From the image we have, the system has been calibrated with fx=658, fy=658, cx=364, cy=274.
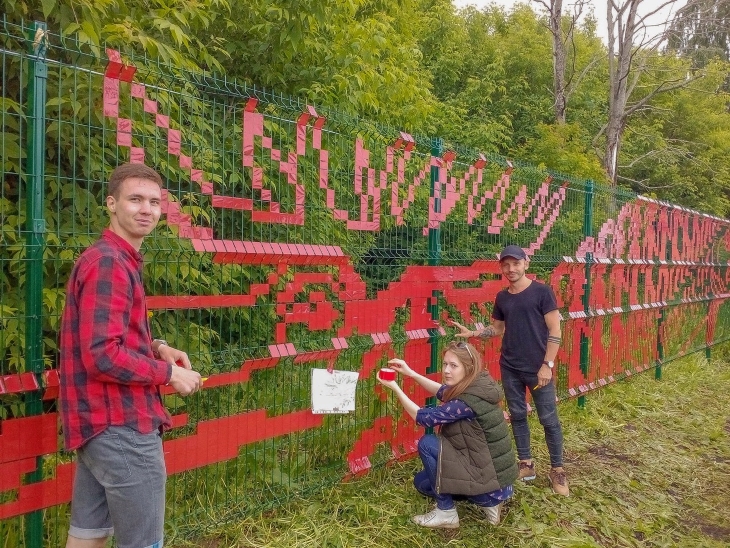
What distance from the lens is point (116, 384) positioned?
2180mm

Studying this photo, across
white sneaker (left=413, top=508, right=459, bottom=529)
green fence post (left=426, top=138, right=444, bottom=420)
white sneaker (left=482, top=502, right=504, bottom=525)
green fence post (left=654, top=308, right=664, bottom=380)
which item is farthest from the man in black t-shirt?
green fence post (left=654, top=308, right=664, bottom=380)

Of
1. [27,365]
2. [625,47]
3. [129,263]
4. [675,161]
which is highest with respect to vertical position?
[625,47]

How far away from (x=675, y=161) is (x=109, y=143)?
59.2 feet

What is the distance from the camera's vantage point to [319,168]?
13.0ft

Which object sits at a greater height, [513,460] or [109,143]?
[109,143]

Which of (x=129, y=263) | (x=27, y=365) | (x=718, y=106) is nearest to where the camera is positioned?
(x=129, y=263)

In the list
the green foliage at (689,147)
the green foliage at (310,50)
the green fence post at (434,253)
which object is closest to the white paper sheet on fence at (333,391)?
the green fence post at (434,253)

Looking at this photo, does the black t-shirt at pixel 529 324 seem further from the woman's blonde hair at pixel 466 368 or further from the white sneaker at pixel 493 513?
the white sneaker at pixel 493 513

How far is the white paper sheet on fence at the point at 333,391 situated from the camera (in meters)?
3.93

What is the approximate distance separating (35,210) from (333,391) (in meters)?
2.02

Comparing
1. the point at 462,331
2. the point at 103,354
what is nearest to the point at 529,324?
the point at 462,331

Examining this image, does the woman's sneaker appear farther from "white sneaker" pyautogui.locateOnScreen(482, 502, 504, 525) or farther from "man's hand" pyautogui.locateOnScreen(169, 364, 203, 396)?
"man's hand" pyautogui.locateOnScreen(169, 364, 203, 396)

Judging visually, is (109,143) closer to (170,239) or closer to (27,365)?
(170,239)

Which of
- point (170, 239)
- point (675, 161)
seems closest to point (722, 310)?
point (675, 161)
